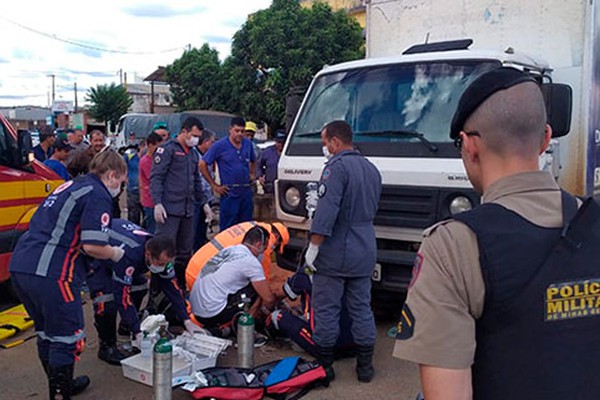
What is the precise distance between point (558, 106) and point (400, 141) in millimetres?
1216

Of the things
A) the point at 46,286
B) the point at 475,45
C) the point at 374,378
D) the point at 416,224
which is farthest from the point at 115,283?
the point at 475,45

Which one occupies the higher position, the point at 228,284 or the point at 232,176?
the point at 232,176

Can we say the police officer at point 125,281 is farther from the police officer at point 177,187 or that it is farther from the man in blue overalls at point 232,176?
the man in blue overalls at point 232,176

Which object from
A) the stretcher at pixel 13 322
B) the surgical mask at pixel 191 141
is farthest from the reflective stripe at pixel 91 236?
the surgical mask at pixel 191 141

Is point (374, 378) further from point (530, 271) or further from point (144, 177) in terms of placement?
point (144, 177)

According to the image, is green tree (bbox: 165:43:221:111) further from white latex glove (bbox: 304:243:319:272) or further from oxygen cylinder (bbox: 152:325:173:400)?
oxygen cylinder (bbox: 152:325:173:400)

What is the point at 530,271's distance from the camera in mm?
1286

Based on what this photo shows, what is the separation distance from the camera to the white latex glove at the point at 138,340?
14.1 ft

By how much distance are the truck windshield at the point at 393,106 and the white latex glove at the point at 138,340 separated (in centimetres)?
207

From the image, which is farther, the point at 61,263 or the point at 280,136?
the point at 280,136

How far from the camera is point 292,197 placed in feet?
17.1

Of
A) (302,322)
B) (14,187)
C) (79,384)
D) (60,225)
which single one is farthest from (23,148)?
(302,322)

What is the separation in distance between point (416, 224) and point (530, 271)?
11.0ft

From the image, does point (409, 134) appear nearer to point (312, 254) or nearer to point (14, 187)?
point (312, 254)
